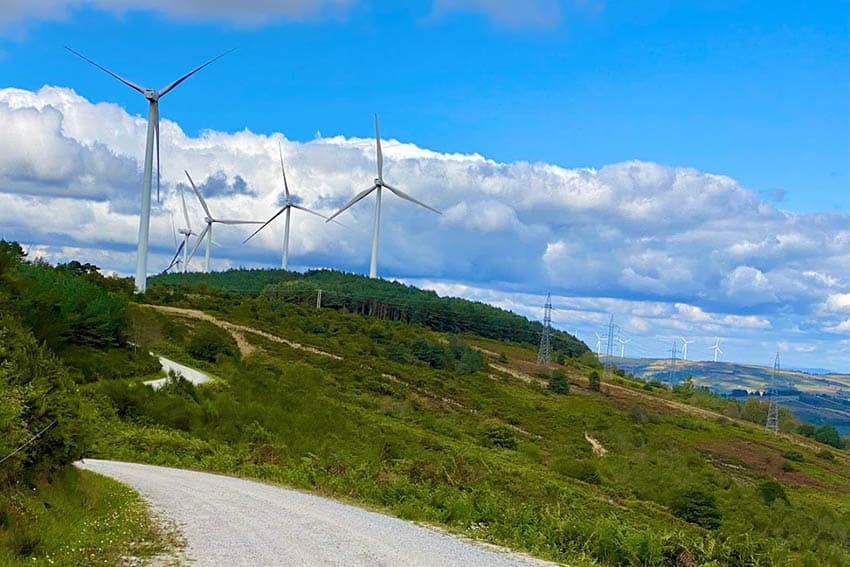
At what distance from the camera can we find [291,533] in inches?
688

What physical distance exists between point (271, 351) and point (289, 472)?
61011 mm

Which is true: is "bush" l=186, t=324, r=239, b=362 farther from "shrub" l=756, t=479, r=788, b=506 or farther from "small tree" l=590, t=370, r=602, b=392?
"small tree" l=590, t=370, r=602, b=392

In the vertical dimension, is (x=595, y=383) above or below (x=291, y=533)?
below

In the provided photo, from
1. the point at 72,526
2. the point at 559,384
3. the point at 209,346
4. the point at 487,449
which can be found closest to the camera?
the point at 72,526

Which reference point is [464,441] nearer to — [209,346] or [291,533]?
[209,346]

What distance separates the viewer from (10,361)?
18062 millimetres

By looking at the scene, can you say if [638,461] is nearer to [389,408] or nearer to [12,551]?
[389,408]

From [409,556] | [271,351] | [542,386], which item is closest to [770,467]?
[542,386]

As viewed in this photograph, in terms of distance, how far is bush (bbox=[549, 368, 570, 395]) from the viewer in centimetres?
12209

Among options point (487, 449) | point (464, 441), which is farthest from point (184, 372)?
point (487, 449)

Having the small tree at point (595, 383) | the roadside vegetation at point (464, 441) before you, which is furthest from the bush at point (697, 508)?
the small tree at point (595, 383)

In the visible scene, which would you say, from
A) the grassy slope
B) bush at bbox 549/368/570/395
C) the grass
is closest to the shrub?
the grassy slope

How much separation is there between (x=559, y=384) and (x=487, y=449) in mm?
62433

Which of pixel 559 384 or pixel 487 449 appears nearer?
pixel 487 449
